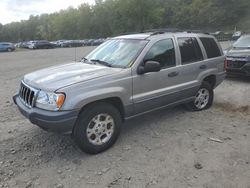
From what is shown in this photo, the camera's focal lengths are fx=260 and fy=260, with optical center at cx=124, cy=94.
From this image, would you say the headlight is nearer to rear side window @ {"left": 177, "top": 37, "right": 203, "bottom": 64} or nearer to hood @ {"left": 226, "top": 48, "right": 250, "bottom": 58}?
rear side window @ {"left": 177, "top": 37, "right": 203, "bottom": 64}

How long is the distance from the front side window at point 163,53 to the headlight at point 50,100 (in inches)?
65.4

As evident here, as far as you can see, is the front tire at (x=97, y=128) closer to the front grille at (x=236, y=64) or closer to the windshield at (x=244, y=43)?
the front grille at (x=236, y=64)

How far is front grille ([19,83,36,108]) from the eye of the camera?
386 cm

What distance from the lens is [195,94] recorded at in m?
5.57

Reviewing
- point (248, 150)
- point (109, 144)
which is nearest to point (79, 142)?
point (109, 144)

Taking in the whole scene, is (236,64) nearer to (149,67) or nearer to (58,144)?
(149,67)

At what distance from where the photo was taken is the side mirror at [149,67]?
423cm

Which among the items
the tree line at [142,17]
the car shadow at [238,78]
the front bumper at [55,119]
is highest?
the tree line at [142,17]

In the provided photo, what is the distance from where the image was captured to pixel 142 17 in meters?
74.4

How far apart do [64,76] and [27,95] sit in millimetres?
654

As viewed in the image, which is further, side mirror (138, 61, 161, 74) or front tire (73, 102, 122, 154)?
side mirror (138, 61, 161, 74)

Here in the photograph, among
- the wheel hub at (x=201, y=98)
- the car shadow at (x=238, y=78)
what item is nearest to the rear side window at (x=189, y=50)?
the wheel hub at (x=201, y=98)

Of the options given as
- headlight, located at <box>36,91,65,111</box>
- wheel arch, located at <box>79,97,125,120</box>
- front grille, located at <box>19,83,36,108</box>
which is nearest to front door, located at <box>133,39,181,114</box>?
wheel arch, located at <box>79,97,125,120</box>

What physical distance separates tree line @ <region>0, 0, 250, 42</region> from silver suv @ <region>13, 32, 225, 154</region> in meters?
66.7
